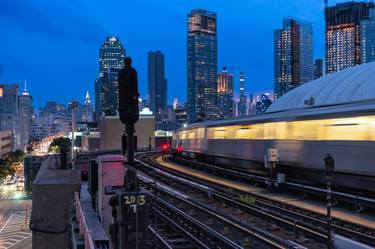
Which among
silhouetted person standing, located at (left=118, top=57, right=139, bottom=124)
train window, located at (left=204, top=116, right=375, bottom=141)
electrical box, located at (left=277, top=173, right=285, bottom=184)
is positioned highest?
silhouetted person standing, located at (left=118, top=57, right=139, bottom=124)

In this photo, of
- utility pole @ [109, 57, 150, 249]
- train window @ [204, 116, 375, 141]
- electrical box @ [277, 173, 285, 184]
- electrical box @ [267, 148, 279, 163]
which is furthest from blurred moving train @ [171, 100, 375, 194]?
utility pole @ [109, 57, 150, 249]

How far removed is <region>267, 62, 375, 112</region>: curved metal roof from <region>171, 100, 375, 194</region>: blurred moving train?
9.53 m

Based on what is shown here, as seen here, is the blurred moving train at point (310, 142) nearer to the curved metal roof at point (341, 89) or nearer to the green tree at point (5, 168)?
the curved metal roof at point (341, 89)

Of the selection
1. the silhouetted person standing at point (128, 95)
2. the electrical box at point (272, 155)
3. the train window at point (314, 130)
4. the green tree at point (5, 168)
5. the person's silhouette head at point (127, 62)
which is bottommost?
the green tree at point (5, 168)

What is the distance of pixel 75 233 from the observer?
14.3 m

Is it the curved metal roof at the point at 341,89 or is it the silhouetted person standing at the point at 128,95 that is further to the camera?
the curved metal roof at the point at 341,89

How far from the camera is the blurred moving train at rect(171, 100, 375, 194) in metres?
18.6

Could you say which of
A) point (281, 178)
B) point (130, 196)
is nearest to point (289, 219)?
point (130, 196)

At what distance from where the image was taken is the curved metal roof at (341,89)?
143 feet

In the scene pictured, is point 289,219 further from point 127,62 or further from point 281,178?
point 281,178

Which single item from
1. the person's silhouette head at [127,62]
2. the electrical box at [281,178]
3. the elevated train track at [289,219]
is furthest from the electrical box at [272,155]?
the person's silhouette head at [127,62]

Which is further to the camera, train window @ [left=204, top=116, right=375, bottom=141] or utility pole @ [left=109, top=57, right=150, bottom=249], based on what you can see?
train window @ [left=204, top=116, right=375, bottom=141]

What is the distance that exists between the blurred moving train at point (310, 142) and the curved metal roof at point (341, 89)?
9.53m

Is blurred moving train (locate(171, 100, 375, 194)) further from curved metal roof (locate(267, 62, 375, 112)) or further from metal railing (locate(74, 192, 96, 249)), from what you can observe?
metal railing (locate(74, 192, 96, 249))
